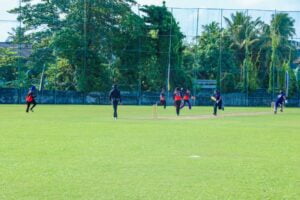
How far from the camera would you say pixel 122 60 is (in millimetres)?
63344

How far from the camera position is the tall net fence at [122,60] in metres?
62.1

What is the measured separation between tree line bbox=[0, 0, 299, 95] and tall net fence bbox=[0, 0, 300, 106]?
3.8 inches

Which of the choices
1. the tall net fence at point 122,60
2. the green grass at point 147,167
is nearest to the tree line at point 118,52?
the tall net fence at point 122,60

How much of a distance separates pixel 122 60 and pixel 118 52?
869 mm

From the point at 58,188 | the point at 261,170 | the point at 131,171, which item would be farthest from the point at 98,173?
the point at 261,170

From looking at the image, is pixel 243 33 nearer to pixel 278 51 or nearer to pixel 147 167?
pixel 278 51

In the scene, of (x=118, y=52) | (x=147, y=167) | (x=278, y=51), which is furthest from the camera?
(x=278, y=51)

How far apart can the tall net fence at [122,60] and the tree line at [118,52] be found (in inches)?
3.8

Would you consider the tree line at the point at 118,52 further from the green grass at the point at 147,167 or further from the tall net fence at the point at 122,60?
the green grass at the point at 147,167

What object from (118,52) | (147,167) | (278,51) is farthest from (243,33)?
(147,167)

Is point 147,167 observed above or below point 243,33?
below

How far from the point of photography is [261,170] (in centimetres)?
1169

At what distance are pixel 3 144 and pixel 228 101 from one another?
160 feet

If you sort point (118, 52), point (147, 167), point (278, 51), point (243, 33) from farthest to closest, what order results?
point (243, 33), point (278, 51), point (118, 52), point (147, 167)
